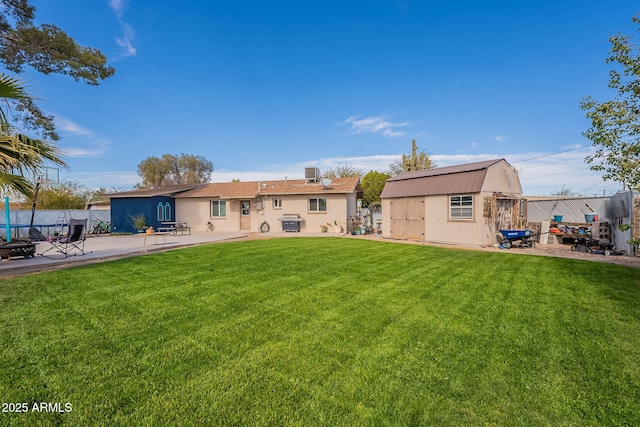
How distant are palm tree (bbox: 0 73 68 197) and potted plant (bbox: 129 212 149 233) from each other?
14692mm

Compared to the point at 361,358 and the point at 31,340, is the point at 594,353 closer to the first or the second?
the point at 361,358

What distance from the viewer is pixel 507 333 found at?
3.52 meters

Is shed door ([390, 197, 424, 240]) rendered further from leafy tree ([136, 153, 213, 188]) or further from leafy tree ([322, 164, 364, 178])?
leafy tree ([136, 153, 213, 188])

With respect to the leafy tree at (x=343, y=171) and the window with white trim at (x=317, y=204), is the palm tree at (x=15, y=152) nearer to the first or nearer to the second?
the window with white trim at (x=317, y=204)

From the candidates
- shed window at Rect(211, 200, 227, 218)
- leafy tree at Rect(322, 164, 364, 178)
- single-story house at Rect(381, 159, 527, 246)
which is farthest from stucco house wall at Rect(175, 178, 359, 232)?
leafy tree at Rect(322, 164, 364, 178)

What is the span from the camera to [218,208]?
2089cm

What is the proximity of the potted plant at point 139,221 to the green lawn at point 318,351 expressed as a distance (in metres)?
13.6

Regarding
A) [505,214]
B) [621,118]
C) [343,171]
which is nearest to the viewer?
[621,118]

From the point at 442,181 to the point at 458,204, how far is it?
1.44 meters

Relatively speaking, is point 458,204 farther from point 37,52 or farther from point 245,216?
point 37,52

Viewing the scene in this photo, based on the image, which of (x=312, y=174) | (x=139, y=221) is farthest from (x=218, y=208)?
(x=312, y=174)

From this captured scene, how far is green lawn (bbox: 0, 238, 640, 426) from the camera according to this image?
2.10 meters

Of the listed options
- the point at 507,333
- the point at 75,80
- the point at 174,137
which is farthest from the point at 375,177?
the point at 507,333

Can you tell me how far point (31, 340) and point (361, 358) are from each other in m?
3.65
